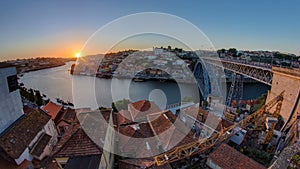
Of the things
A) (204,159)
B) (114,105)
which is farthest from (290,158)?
(114,105)

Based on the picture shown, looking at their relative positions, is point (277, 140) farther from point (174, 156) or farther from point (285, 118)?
point (174, 156)

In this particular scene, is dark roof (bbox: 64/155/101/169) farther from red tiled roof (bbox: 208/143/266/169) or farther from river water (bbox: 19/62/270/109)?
river water (bbox: 19/62/270/109)

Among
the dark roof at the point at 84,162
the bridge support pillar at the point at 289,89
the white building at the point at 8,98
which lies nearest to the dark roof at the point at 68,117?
the white building at the point at 8,98

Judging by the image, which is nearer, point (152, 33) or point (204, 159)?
point (152, 33)

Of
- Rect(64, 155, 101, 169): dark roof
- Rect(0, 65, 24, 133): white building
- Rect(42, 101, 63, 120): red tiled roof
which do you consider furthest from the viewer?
Rect(42, 101, 63, 120): red tiled roof

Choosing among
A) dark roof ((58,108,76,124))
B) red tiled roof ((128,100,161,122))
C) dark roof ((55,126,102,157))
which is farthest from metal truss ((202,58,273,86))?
dark roof ((58,108,76,124))

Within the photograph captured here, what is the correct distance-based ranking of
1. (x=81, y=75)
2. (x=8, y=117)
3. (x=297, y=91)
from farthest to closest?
(x=81, y=75), (x=297, y=91), (x=8, y=117)

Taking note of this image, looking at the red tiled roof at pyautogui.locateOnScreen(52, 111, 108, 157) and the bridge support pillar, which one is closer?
the red tiled roof at pyautogui.locateOnScreen(52, 111, 108, 157)
